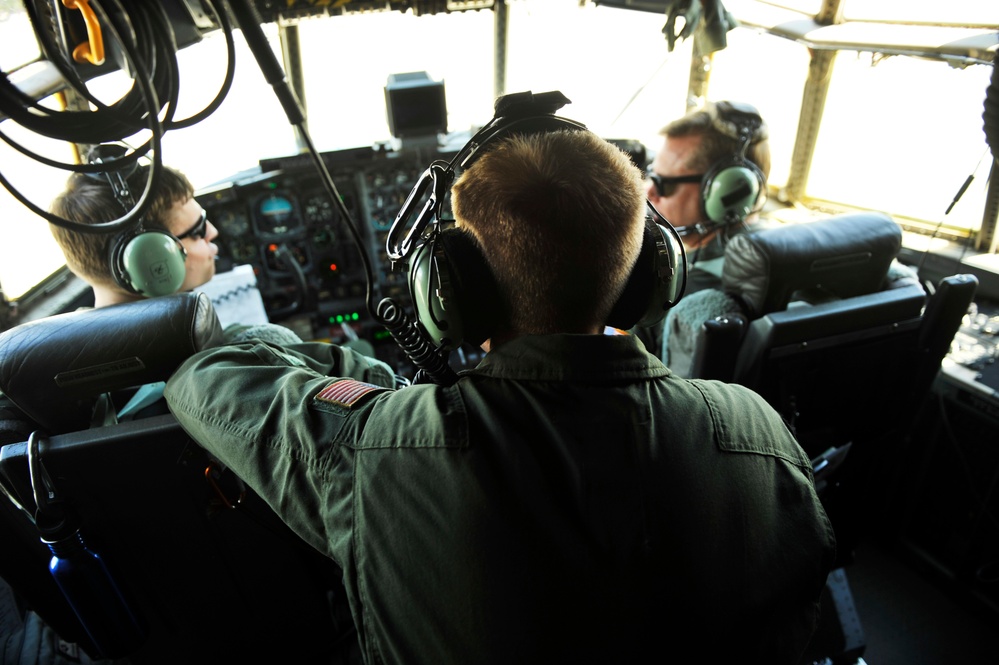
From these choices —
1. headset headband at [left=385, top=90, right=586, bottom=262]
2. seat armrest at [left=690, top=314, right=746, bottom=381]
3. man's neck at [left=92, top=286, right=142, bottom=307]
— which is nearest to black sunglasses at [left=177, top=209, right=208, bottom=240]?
man's neck at [left=92, top=286, right=142, bottom=307]

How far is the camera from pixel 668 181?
2121 millimetres

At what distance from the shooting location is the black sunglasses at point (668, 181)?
6.82ft

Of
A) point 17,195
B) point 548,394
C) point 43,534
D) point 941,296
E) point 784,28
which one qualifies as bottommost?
point 43,534

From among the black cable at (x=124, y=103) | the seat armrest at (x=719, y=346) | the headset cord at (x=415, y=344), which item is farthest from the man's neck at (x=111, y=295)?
the seat armrest at (x=719, y=346)

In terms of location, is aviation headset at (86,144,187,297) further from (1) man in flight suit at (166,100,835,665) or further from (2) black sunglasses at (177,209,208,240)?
(1) man in flight suit at (166,100,835,665)

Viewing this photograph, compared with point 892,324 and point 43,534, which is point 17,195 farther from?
point 892,324

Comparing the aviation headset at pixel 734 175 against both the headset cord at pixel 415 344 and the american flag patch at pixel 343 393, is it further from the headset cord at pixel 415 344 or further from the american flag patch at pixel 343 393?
the american flag patch at pixel 343 393

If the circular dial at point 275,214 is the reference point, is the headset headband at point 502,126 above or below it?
above

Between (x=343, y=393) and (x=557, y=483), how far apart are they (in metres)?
0.37

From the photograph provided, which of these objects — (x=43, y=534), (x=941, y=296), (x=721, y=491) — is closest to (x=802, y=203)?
(x=941, y=296)

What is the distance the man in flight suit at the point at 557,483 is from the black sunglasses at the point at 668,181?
130cm

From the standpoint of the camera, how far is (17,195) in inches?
34.0

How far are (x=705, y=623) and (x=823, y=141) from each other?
3.28 metres

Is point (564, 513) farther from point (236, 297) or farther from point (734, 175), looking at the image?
point (236, 297)
